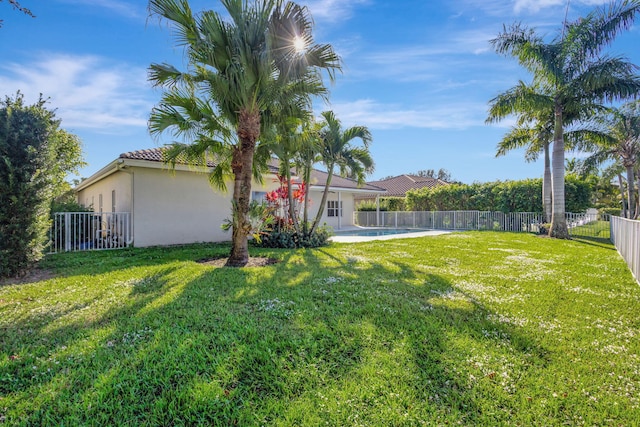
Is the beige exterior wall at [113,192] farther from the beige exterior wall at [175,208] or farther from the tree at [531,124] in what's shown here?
the tree at [531,124]

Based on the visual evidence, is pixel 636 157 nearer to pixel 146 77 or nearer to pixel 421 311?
pixel 421 311

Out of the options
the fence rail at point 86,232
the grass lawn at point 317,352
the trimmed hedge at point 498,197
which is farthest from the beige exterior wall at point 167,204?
the trimmed hedge at point 498,197

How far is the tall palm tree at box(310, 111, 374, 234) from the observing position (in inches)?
513

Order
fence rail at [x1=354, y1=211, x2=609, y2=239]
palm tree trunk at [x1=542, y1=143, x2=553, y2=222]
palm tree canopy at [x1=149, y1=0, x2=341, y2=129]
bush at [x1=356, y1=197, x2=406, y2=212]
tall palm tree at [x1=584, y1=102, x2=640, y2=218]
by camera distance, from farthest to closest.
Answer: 1. bush at [x1=356, y1=197, x2=406, y2=212]
2. fence rail at [x1=354, y1=211, x2=609, y2=239]
3. palm tree trunk at [x1=542, y1=143, x2=553, y2=222]
4. tall palm tree at [x1=584, y1=102, x2=640, y2=218]
5. palm tree canopy at [x1=149, y1=0, x2=341, y2=129]

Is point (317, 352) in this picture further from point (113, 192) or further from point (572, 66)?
point (572, 66)

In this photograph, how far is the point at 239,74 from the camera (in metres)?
7.34

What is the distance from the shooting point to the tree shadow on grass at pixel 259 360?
103 inches

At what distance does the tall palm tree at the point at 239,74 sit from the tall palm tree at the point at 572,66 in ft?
39.9

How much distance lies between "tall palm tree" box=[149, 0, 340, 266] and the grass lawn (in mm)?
3952

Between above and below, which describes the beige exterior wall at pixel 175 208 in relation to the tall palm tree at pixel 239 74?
below

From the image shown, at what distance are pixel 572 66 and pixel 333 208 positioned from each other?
53.9 feet

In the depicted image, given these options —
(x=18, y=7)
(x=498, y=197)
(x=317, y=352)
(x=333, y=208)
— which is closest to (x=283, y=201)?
(x=18, y=7)

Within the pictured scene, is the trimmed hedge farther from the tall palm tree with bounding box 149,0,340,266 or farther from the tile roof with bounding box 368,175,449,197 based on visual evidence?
the tall palm tree with bounding box 149,0,340,266

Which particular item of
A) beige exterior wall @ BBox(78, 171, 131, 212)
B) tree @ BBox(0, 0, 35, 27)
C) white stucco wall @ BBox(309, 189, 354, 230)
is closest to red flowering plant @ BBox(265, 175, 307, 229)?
beige exterior wall @ BBox(78, 171, 131, 212)
